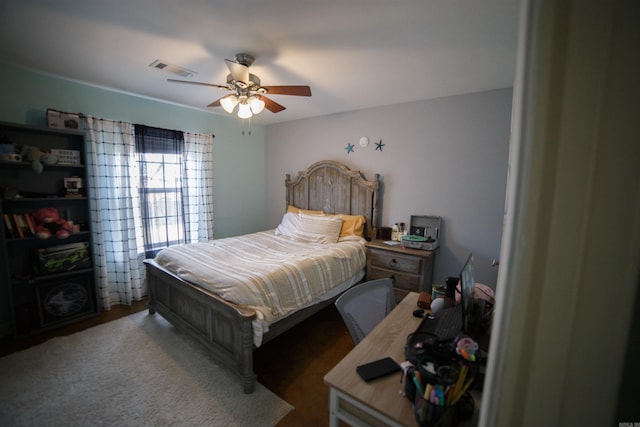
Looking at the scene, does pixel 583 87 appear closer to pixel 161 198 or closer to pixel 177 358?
pixel 177 358

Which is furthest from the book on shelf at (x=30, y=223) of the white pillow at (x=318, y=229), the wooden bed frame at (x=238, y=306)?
the white pillow at (x=318, y=229)

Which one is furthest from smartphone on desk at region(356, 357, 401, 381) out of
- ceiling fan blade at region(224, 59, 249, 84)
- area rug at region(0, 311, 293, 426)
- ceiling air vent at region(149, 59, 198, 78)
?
ceiling air vent at region(149, 59, 198, 78)

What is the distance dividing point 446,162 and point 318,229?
1690 millimetres

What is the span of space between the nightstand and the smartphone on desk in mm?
1710

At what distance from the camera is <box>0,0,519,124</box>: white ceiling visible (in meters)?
1.45

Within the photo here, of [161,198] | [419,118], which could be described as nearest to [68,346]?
[161,198]

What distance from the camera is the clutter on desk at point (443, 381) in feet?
2.36

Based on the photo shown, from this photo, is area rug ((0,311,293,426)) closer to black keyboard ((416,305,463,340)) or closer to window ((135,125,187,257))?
black keyboard ((416,305,463,340))

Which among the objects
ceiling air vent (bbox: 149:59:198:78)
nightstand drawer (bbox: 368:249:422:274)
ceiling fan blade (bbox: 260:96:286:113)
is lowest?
nightstand drawer (bbox: 368:249:422:274)

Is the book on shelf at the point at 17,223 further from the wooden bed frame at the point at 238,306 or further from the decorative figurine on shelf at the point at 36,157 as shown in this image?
the wooden bed frame at the point at 238,306

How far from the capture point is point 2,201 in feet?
7.27

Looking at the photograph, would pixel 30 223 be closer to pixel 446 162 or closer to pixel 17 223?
pixel 17 223

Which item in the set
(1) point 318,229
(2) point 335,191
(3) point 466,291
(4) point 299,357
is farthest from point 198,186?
(3) point 466,291

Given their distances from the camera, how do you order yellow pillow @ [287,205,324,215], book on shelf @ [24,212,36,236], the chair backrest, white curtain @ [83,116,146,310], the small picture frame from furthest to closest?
yellow pillow @ [287,205,324,215] → white curtain @ [83,116,146,310] → the small picture frame → book on shelf @ [24,212,36,236] → the chair backrest
